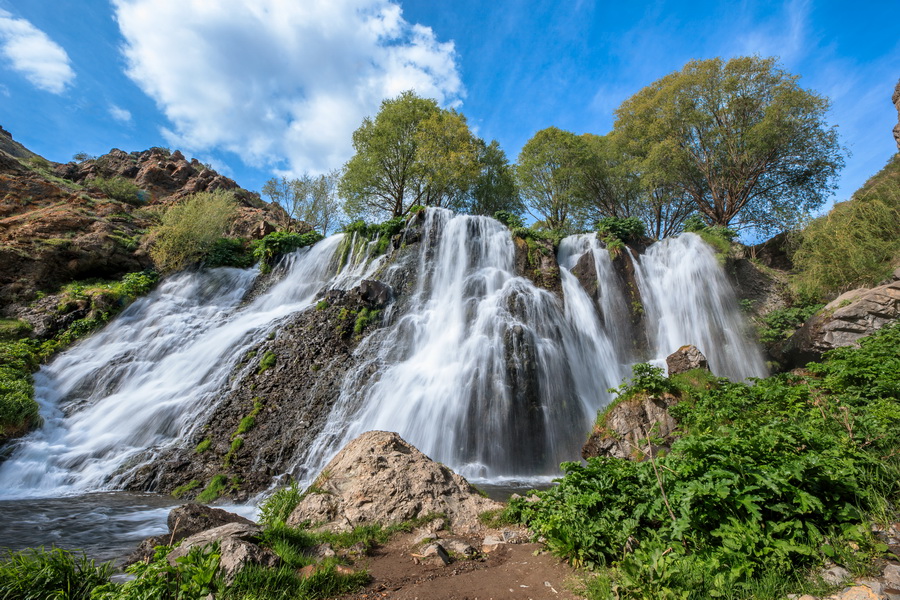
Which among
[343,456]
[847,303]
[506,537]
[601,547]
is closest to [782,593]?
[601,547]

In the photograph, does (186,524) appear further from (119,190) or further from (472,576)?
(119,190)

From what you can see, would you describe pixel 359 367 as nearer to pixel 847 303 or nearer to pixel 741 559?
pixel 741 559

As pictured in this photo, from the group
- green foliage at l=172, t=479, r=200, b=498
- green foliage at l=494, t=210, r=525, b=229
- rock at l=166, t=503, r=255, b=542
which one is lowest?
green foliage at l=172, t=479, r=200, b=498

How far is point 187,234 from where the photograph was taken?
20.1m

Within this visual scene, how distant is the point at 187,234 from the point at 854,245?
2909 cm

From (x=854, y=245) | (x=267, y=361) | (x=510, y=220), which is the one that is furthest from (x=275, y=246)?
(x=854, y=245)

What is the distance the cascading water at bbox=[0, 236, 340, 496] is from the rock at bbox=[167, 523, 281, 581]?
8094mm

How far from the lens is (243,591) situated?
Result: 9.58ft

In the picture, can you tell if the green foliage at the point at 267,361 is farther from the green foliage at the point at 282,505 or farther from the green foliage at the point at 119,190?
the green foliage at the point at 119,190

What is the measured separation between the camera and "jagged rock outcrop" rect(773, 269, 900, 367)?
9.91 meters

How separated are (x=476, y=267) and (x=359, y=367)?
7683 millimetres

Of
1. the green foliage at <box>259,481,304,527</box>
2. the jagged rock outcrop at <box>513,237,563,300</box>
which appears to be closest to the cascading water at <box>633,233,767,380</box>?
the jagged rock outcrop at <box>513,237,563,300</box>

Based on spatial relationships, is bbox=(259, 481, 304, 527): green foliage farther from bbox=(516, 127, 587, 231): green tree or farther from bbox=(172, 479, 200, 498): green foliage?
bbox=(516, 127, 587, 231): green tree

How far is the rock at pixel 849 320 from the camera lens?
9.91 meters
